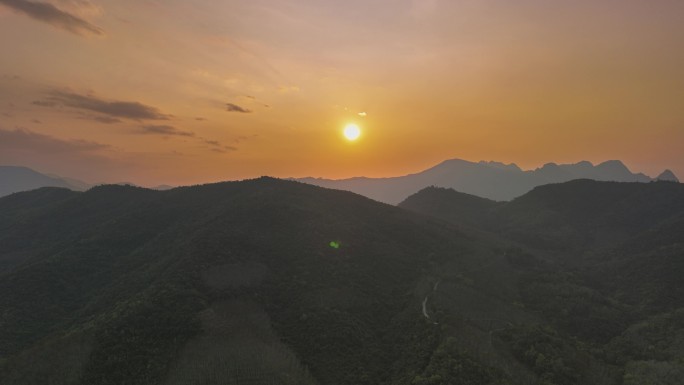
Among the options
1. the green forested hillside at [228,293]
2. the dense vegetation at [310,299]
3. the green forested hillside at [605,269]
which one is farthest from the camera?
the green forested hillside at [605,269]

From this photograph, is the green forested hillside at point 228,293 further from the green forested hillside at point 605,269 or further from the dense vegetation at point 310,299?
the green forested hillside at point 605,269

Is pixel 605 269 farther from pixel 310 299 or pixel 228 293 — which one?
pixel 228 293

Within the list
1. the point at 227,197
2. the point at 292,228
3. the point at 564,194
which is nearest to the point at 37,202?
the point at 227,197

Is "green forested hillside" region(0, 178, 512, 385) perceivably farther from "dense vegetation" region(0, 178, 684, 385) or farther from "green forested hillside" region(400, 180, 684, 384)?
"green forested hillside" region(400, 180, 684, 384)

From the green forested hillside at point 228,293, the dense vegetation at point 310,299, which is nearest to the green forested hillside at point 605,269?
the dense vegetation at point 310,299

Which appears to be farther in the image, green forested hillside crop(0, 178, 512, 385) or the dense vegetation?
the dense vegetation

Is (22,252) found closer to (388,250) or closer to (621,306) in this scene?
(388,250)

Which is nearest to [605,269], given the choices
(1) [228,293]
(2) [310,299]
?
(2) [310,299]

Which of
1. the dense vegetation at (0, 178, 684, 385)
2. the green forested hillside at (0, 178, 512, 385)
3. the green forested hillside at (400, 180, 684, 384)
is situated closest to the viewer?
the green forested hillside at (0, 178, 512, 385)

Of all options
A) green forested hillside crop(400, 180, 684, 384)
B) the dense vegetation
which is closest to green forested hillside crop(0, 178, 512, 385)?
the dense vegetation
